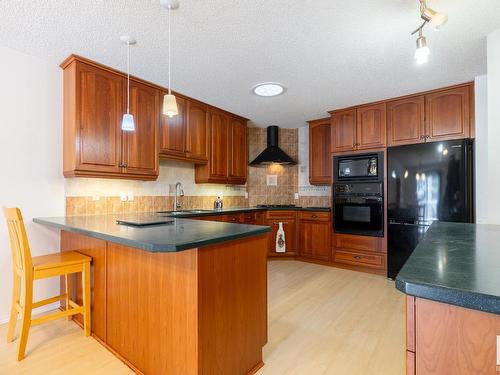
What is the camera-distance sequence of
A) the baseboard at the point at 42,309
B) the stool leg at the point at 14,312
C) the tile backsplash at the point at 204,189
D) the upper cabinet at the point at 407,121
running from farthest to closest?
the upper cabinet at the point at 407,121
the tile backsplash at the point at 204,189
the baseboard at the point at 42,309
the stool leg at the point at 14,312

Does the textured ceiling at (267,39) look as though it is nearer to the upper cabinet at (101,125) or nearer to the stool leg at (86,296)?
the upper cabinet at (101,125)

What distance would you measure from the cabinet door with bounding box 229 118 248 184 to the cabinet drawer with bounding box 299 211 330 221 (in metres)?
1.11

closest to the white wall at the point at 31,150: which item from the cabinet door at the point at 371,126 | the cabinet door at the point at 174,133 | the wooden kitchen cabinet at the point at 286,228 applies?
the cabinet door at the point at 174,133

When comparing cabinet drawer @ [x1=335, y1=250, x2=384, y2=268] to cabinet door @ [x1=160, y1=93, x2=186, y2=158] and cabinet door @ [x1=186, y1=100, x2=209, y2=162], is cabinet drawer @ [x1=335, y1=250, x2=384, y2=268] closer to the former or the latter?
cabinet door @ [x1=186, y1=100, x2=209, y2=162]

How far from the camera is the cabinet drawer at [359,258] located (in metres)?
3.48

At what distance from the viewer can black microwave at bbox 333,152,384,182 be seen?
3.50 meters

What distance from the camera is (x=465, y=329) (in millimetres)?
583

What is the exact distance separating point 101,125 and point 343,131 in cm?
306

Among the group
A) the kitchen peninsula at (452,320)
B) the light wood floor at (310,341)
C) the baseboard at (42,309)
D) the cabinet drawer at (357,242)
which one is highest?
the kitchen peninsula at (452,320)

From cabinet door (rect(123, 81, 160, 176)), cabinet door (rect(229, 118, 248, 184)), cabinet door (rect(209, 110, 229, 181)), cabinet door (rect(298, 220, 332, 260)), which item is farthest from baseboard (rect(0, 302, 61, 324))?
cabinet door (rect(298, 220, 332, 260))

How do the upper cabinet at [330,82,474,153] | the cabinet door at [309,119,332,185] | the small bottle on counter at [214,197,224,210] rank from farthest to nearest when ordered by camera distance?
the cabinet door at [309,119,332,185]
the small bottle on counter at [214,197,224,210]
the upper cabinet at [330,82,474,153]

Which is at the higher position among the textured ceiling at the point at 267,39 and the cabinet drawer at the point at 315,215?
the textured ceiling at the point at 267,39

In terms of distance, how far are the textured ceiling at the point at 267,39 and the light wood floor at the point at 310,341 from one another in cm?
229

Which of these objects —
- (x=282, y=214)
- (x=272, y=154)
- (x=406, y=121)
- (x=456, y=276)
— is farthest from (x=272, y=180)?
(x=456, y=276)
